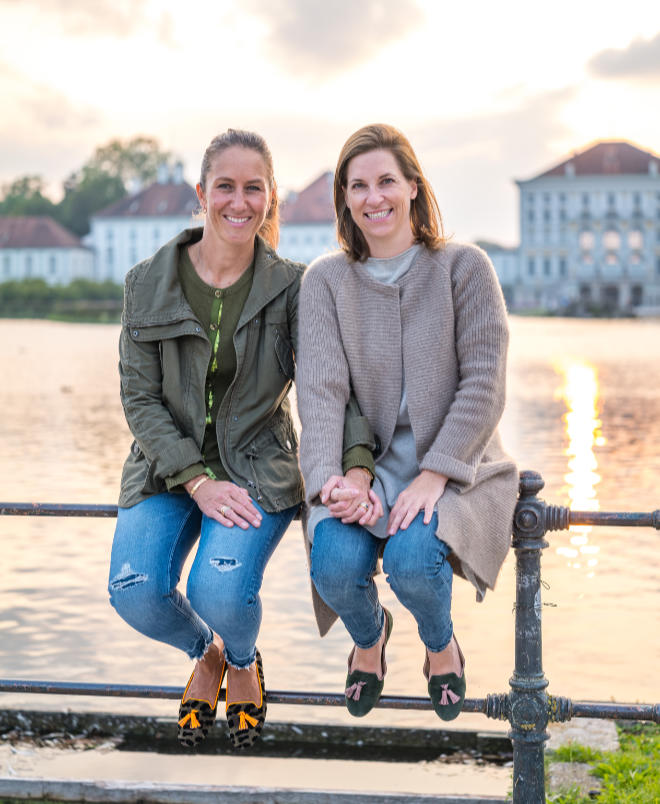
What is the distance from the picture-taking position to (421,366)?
3221 millimetres

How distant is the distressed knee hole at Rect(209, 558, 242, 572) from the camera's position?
308 centimetres

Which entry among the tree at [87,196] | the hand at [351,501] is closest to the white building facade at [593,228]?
the tree at [87,196]

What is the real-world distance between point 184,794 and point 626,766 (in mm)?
1432

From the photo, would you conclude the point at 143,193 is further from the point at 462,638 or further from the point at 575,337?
the point at 462,638

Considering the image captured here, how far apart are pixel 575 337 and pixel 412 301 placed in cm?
4398

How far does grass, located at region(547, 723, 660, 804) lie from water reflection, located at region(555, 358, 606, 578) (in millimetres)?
841

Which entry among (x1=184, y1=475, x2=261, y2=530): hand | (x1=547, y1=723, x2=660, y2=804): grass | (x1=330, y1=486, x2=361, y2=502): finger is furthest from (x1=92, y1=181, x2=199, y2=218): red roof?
(x1=330, y1=486, x2=361, y2=502): finger

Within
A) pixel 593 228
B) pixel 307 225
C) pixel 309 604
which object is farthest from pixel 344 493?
pixel 593 228

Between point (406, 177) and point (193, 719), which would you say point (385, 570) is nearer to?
point (193, 719)

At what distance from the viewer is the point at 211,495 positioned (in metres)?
3.19

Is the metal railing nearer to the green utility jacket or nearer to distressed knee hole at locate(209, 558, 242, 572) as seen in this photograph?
distressed knee hole at locate(209, 558, 242, 572)

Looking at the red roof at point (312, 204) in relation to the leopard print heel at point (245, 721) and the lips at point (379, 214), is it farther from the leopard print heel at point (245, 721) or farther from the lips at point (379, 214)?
the leopard print heel at point (245, 721)

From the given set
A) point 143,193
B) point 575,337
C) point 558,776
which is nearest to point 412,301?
point 558,776

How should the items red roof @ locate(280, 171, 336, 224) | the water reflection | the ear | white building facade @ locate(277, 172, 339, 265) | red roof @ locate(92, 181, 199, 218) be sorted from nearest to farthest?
1. the ear
2. the water reflection
3. white building facade @ locate(277, 172, 339, 265)
4. red roof @ locate(280, 171, 336, 224)
5. red roof @ locate(92, 181, 199, 218)
